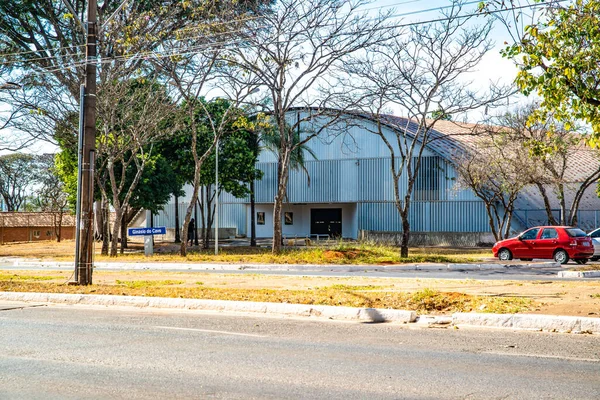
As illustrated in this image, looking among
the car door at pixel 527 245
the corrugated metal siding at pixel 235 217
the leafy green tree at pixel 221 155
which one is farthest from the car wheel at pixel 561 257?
the corrugated metal siding at pixel 235 217

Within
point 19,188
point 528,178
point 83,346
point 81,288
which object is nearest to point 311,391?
point 83,346

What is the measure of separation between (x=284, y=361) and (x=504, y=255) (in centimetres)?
2197

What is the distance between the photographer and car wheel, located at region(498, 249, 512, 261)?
27.8 metres

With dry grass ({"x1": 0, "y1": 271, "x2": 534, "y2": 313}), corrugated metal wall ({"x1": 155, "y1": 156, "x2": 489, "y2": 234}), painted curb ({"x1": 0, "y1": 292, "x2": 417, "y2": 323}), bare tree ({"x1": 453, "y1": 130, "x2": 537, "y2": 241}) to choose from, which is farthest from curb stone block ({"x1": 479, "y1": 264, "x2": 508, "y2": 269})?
corrugated metal wall ({"x1": 155, "y1": 156, "x2": 489, "y2": 234})

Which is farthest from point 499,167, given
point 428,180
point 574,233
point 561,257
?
point 428,180

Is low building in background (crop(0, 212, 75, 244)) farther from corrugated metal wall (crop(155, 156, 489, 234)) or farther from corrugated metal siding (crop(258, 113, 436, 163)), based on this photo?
corrugated metal siding (crop(258, 113, 436, 163))

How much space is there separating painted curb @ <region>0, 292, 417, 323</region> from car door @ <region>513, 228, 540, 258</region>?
57.0 ft

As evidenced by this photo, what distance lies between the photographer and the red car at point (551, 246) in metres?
25.4

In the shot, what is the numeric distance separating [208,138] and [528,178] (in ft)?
63.2

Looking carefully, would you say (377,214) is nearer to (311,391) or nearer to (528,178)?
(528,178)

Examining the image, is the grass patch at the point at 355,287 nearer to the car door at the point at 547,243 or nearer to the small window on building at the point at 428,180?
the car door at the point at 547,243

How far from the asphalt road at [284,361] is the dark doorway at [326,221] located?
41.1m

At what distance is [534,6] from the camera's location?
550 inches

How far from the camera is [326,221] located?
5262 cm
